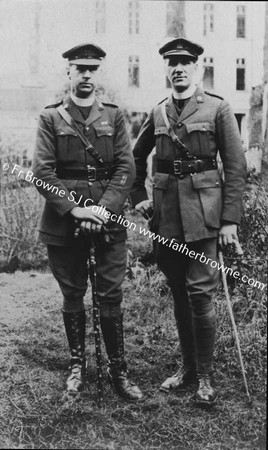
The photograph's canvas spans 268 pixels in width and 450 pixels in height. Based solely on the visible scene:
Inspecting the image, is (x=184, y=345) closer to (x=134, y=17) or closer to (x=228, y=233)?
(x=228, y=233)

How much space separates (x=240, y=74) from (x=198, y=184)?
3.00 meters

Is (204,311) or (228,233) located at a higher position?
(228,233)

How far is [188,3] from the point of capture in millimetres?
5523

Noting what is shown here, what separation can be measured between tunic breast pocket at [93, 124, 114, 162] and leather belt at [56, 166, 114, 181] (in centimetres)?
8

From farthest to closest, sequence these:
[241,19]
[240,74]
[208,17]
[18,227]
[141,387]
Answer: [18,227] < [240,74] < [208,17] < [241,19] < [141,387]

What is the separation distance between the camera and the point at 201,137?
3.08 metres

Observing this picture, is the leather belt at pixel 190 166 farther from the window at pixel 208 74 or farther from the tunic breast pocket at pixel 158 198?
the window at pixel 208 74

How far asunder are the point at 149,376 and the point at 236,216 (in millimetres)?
1273

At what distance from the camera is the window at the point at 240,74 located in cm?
561

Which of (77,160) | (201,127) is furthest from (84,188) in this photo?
(201,127)

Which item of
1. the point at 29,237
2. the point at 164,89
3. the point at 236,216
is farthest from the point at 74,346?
the point at 164,89

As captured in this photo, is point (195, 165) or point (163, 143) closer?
point (195, 165)

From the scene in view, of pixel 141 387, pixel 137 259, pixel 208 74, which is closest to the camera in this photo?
pixel 141 387

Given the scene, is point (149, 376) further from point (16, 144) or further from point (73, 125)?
point (16, 144)
